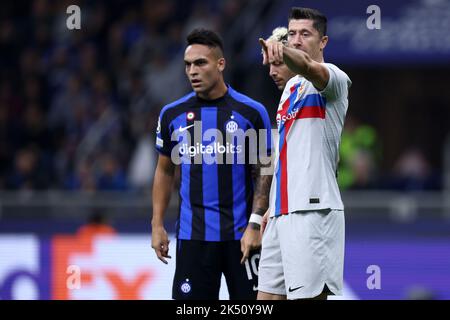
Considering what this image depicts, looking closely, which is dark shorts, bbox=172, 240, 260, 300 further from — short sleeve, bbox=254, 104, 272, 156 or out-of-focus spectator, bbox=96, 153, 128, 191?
out-of-focus spectator, bbox=96, 153, 128, 191

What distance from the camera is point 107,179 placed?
12.7 meters

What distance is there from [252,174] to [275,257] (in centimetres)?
88


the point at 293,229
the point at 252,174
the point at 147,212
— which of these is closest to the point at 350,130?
the point at 147,212

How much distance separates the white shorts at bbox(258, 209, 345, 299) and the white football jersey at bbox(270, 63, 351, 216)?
2.3 inches

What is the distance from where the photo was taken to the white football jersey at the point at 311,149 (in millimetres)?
5742

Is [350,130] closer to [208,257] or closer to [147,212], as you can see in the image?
[147,212]

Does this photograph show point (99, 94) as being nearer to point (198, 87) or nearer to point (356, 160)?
point (356, 160)

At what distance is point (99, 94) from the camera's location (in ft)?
48.5

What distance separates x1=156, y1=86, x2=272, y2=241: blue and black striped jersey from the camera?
6.80 metres

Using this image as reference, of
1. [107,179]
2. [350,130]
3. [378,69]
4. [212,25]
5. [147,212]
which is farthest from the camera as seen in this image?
[378,69]

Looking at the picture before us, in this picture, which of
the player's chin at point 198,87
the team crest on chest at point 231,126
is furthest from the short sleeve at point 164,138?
the team crest on chest at point 231,126

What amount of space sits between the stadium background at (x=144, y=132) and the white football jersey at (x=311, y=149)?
13.4 ft

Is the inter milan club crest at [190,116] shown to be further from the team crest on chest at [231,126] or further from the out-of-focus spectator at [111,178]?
the out-of-focus spectator at [111,178]
